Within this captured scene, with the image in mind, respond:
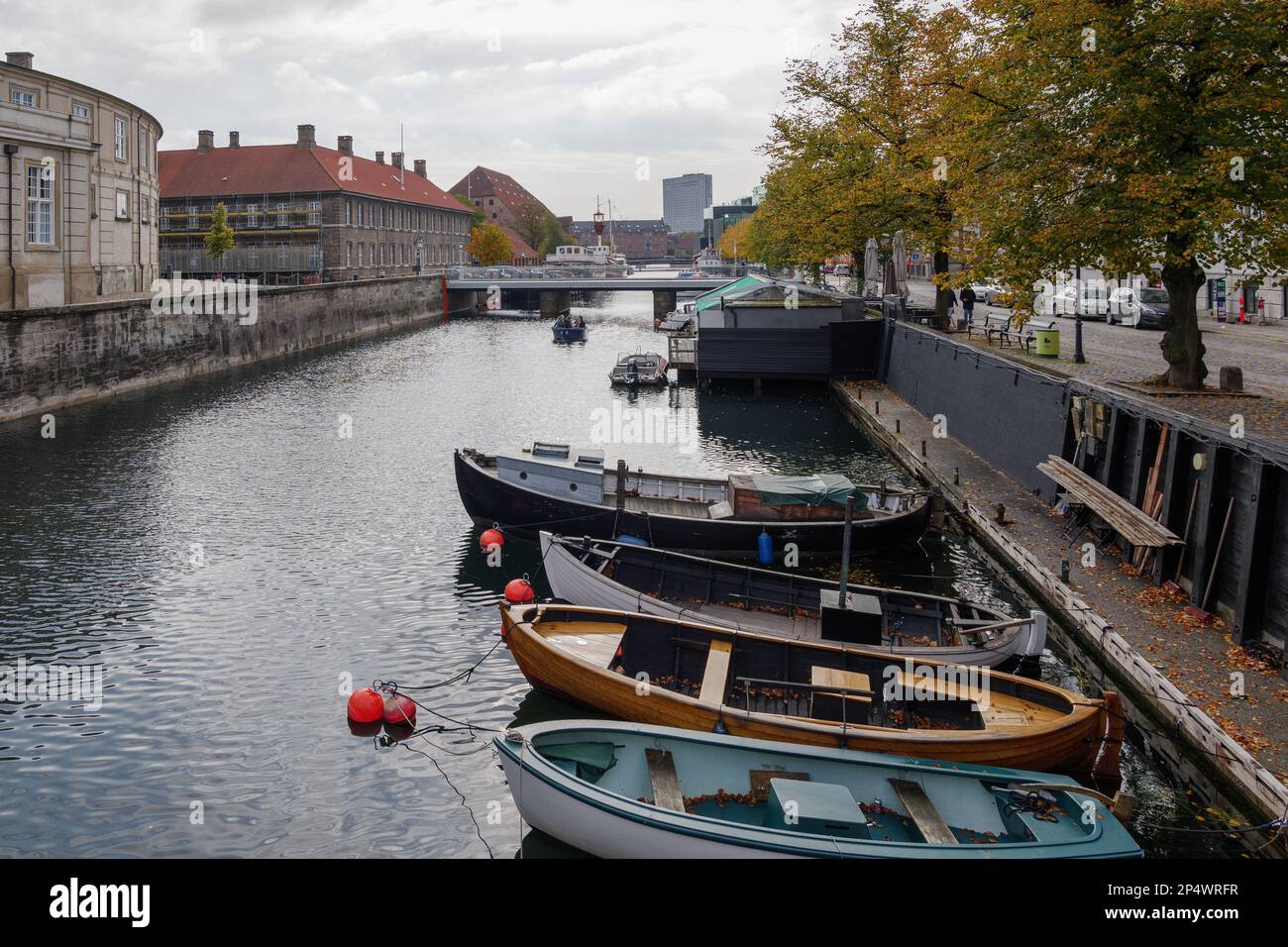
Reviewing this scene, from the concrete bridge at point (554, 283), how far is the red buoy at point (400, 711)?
82521 mm

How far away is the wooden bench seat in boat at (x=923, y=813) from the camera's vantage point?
12.0 m

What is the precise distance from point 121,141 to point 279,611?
160 feet

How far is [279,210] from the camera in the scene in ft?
346

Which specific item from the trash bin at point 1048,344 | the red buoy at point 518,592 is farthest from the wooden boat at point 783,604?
the trash bin at point 1048,344

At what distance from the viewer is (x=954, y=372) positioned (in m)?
37.3

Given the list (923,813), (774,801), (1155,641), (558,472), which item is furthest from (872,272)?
(774,801)

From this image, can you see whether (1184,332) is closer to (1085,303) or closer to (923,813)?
(923,813)

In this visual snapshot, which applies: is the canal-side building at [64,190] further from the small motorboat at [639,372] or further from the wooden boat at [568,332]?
the wooden boat at [568,332]

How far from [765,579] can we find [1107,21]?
48.1 feet

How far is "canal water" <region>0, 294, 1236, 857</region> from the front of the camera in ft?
46.0

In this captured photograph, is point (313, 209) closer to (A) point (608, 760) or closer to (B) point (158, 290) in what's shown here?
(B) point (158, 290)

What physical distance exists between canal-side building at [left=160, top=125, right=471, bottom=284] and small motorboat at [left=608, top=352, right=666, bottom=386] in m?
52.7

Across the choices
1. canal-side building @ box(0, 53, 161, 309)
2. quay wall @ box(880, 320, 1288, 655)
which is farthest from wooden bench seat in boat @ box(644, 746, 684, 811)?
canal-side building @ box(0, 53, 161, 309)
